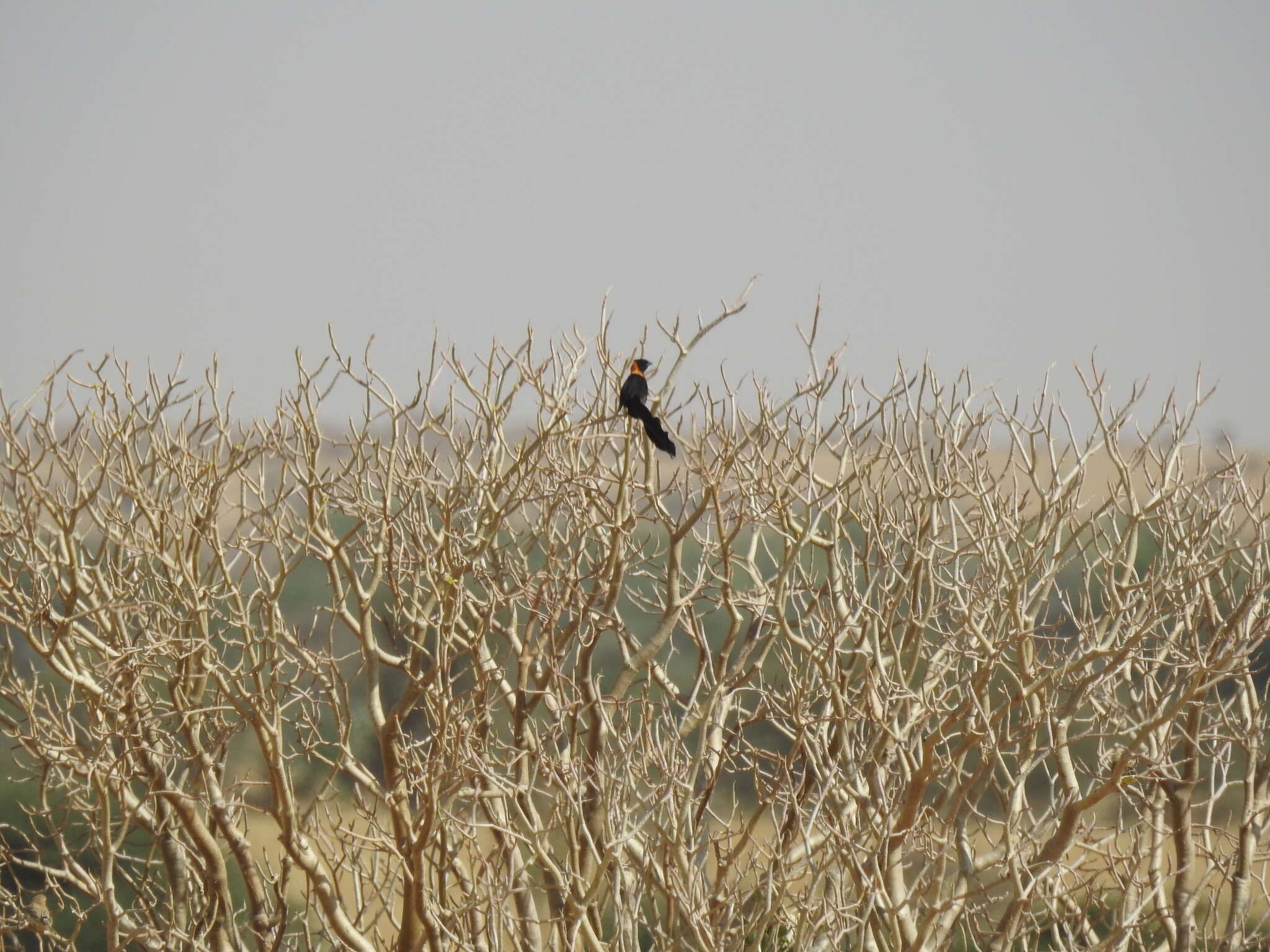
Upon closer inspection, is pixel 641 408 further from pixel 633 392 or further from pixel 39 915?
pixel 39 915

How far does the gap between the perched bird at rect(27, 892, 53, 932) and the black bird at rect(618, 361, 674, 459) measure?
4565mm

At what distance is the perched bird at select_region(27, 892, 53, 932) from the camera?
22.4ft

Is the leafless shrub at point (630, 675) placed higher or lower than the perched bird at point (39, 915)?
higher

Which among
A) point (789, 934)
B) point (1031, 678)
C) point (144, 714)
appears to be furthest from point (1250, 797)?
point (144, 714)

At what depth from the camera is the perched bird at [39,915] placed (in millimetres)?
6840

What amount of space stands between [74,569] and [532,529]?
258 centimetres

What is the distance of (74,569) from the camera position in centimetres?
628

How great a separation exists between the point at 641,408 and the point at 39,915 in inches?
206

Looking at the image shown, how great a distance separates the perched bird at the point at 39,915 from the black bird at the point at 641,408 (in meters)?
4.56

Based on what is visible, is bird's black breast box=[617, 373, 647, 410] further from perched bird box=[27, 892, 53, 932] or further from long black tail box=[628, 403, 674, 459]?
perched bird box=[27, 892, 53, 932]

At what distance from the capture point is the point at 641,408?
18.5ft

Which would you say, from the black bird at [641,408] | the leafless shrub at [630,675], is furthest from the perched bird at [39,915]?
the black bird at [641,408]

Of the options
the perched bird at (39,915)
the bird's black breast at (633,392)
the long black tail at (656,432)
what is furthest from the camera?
the perched bird at (39,915)

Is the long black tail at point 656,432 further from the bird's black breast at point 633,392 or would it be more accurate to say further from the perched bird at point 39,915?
the perched bird at point 39,915
